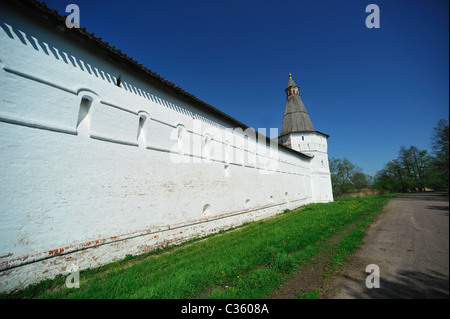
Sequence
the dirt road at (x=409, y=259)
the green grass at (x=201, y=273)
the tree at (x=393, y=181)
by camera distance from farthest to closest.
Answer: the tree at (x=393, y=181) < the green grass at (x=201, y=273) < the dirt road at (x=409, y=259)

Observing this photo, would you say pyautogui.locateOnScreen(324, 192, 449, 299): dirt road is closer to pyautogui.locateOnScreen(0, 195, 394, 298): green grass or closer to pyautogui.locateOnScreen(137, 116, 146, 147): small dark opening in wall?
pyautogui.locateOnScreen(0, 195, 394, 298): green grass

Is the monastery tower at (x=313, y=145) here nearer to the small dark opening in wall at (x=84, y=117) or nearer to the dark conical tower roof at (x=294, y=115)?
the dark conical tower roof at (x=294, y=115)

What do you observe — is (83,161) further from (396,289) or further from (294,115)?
(294,115)

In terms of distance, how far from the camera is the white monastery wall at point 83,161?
4699 millimetres

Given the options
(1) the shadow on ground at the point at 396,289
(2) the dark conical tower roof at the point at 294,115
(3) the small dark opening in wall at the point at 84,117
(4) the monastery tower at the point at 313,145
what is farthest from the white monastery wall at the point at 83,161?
(2) the dark conical tower roof at the point at 294,115

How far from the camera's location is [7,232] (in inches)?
172

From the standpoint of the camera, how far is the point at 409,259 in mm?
3912

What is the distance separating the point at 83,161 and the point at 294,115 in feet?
91.0

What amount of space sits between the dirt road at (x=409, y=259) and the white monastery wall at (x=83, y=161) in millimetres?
6393

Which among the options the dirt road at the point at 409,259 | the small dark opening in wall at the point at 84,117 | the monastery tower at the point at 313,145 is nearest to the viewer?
the dirt road at the point at 409,259

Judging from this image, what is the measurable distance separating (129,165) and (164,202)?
2.13m

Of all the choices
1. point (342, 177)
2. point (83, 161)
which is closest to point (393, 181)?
point (342, 177)

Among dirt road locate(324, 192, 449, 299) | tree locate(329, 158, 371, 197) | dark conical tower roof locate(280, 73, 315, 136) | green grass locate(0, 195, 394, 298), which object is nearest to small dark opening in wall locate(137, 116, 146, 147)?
green grass locate(0, 195, 394, 298)
